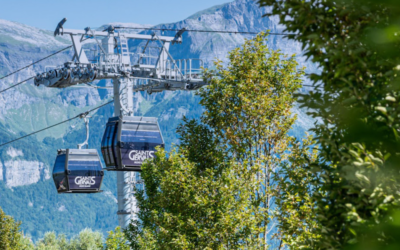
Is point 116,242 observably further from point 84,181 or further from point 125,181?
point 84,181

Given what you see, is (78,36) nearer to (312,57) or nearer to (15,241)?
(15,241)

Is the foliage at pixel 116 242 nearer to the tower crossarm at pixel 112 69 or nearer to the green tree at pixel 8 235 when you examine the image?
the tower crossarm at pixel 112 69

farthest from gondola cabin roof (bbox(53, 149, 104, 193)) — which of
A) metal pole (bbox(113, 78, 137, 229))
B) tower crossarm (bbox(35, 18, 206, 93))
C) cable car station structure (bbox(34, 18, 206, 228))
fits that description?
tower crossarm (bbox(35, 18, 206, 93))

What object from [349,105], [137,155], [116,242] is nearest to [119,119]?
[137,155]

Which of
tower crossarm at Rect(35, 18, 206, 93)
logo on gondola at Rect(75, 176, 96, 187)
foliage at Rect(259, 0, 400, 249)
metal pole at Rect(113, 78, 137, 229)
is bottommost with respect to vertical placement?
logo on gondola at Rect(75, 176, 96, 187)

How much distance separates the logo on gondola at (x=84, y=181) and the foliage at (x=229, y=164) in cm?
1370

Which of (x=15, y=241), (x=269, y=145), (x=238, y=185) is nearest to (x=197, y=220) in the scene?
(x=238, y=185)

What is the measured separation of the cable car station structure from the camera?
3008 cm

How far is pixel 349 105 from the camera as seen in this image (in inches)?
141

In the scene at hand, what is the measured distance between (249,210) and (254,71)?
5130mm

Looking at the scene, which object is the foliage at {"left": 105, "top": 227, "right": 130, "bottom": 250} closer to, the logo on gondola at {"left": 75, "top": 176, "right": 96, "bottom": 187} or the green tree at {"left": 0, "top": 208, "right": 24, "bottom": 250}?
the logo on gondola at {"left": 75, "top": 176, "right": 96, "bottom": 187}

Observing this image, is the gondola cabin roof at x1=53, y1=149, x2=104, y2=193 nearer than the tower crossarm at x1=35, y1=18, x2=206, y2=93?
No

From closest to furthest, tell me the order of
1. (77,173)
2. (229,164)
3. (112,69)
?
(229,164) < (112,69) < (77,173)

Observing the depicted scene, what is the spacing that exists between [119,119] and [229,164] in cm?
1157
